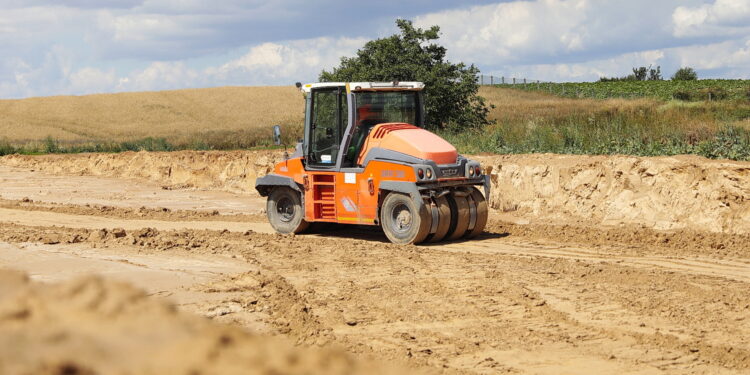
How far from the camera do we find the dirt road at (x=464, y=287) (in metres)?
7.16

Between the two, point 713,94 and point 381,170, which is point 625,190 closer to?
point 381,170

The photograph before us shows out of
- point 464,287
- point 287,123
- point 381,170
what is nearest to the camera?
point 464,287

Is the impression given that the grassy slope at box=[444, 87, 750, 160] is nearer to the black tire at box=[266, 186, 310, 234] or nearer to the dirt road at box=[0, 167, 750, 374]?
the dirt road at box=[0, 167, 750, 374]

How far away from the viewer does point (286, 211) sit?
14688mm

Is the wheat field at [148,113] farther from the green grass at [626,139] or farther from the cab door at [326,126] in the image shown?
the cab door at [326,126]

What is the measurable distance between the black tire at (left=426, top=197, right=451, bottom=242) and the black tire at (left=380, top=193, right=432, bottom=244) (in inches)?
9.9

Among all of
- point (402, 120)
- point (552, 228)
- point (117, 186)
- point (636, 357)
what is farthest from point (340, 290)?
point (117, 186)

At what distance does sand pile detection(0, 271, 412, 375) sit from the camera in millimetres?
2123

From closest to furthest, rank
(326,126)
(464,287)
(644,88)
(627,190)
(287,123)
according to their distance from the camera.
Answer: (464,287), (326,126), (627,190), (287,123), (644,88)

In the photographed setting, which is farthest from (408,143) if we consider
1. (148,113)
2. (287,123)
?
(148,113)

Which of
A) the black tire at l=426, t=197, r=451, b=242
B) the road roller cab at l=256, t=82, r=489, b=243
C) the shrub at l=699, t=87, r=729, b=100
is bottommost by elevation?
the black tire at l=426, t=197, r=451, b=242

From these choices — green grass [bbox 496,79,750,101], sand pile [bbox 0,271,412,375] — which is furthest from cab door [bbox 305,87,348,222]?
green grass [bbox 496,79,750,101]

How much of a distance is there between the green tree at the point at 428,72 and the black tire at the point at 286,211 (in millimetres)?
16609

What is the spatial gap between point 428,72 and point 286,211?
1728cm
